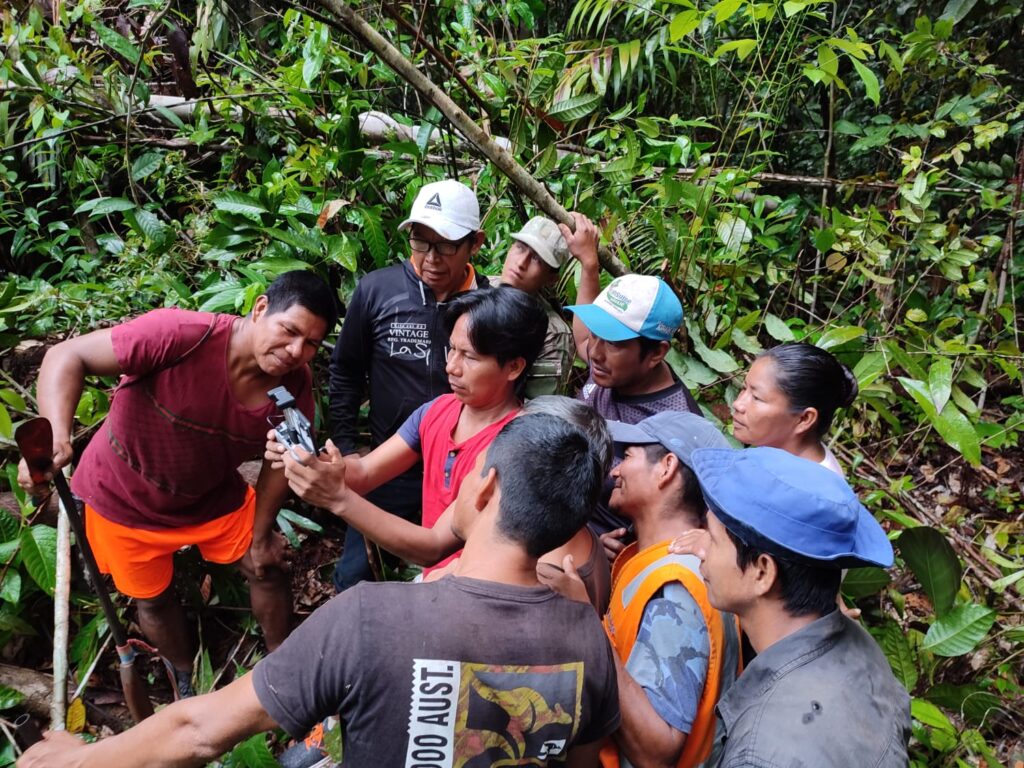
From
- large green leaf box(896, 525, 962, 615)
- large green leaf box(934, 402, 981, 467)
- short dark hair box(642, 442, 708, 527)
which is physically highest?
short dark hair box(642, 442, 708, 527)

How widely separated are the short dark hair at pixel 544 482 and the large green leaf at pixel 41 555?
7.24 ft

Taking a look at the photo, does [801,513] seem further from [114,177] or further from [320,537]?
[114,177]

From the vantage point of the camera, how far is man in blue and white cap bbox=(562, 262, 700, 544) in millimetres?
2527

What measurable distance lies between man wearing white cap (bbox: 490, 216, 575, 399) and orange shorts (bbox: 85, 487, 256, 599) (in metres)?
1.39

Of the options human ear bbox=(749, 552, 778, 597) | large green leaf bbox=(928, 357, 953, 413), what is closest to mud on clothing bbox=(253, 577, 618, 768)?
human ear bbox=(749, 552, 778, 597)

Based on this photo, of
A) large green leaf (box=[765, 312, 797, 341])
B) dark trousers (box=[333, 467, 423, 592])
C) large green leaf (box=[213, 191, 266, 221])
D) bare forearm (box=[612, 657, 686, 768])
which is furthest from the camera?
large green leaf (box=[765, 312, 797, 341])

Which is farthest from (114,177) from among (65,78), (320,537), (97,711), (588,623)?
(588,623)

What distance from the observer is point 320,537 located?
3.77 m

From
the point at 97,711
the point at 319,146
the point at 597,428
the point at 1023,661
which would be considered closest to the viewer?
the point at 597,428

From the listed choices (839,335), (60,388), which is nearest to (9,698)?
(60,388)

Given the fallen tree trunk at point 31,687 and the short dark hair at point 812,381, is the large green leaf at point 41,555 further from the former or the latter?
the short dark hair at point 812,381

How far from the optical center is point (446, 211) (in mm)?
2736

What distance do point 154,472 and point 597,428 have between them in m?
1.76

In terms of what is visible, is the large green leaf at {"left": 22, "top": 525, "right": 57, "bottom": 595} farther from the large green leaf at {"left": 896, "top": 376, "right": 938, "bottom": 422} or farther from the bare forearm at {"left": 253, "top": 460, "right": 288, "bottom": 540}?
the large green leaf at {"left": 896, "top": 376, "right": 938, "bottom": 422}
